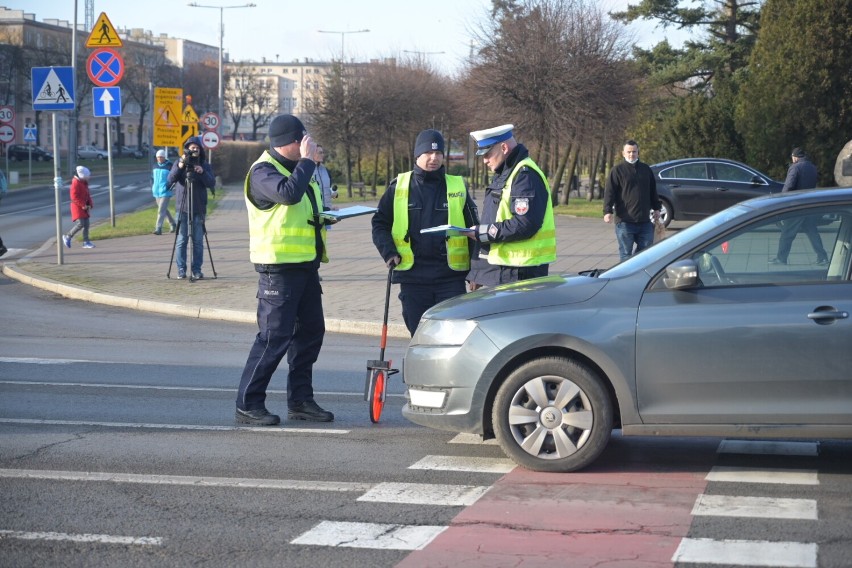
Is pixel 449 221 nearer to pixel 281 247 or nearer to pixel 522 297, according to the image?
pixel 281 247

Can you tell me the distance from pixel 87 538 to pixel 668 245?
351 cm

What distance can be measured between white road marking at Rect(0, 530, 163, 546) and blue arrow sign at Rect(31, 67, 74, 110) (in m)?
15.6

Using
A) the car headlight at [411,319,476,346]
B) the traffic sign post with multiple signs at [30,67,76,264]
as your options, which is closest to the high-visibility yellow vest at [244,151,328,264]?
the car headlight at [411,319,476,346]

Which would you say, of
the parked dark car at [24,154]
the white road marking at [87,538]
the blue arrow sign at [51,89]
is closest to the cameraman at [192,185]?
the blue arrow sign at [51,89]

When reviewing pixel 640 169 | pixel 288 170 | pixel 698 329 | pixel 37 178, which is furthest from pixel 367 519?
pixel 37 178

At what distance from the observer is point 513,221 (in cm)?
776

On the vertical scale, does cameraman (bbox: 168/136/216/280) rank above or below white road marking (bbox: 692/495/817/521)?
above

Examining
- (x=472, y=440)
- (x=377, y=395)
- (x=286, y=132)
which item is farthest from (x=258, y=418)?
(x=286, y=132)

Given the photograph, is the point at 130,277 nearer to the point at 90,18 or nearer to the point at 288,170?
the point at 288,170

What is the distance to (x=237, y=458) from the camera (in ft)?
22.5

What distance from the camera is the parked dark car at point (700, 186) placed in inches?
1094

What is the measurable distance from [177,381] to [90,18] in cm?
11210

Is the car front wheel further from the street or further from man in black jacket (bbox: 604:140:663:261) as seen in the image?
man in black jacket (bbox: 604:140:663:261)

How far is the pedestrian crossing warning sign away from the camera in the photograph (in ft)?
Answer: 70.2
